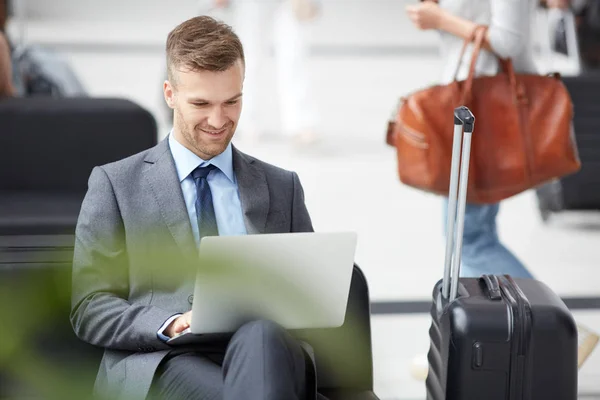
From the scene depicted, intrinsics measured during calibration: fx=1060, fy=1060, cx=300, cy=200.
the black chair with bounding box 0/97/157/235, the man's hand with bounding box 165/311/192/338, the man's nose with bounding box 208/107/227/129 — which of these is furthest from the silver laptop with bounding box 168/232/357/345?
the black chair with bounding box 0/97/157/235

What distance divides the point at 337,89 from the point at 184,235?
691 cm

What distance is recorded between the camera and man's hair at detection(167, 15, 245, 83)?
6.41 ft

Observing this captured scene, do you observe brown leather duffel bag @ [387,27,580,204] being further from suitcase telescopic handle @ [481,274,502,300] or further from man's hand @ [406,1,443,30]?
suitcase telescopic handle @ [481,274,502,300]

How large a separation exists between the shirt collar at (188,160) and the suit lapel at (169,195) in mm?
14

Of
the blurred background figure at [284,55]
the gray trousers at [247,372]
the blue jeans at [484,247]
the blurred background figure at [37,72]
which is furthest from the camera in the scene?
the blurred background figure at [284,55]

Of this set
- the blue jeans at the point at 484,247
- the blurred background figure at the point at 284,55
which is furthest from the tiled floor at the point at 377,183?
the blue jeans at the point at 484,247

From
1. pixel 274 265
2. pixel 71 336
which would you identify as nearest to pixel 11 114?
pixel 71 336

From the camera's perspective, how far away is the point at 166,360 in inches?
78.0

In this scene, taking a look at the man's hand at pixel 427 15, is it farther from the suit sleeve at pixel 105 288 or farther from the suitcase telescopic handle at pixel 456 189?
the suit sleeve at pixel 105 288

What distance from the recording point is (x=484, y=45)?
3.01 m

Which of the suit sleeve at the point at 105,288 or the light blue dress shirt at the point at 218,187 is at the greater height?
the light blue dress shirt at the point at 218,187

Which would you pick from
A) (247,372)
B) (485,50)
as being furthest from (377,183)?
(247,372)

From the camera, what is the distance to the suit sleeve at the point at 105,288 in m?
1.96

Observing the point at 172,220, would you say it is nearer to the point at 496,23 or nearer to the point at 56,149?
the point at 496,23
